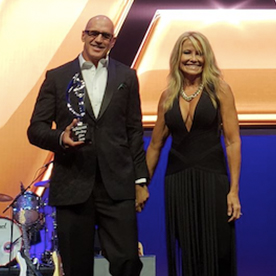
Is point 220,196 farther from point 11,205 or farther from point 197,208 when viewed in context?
point 11,205

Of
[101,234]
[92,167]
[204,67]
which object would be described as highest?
[204,67]

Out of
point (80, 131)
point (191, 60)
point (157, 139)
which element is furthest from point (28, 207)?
point (80, 131)

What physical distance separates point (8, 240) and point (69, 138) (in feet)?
9.94

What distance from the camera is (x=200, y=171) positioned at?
288cm

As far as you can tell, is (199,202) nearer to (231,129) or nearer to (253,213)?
(231,129)

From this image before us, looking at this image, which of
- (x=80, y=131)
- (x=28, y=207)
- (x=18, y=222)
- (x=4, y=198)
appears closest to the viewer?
(x=80, y=131)

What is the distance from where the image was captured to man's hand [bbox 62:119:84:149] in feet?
7.80

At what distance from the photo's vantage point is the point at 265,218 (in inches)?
177

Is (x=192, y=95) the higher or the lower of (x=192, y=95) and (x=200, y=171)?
the higher

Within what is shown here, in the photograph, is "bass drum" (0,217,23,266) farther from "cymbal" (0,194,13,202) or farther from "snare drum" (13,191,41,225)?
"cymbal" (0,194,13,202)

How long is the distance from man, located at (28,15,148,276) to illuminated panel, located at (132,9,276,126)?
69.6 inches

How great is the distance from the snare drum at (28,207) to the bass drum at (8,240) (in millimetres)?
106

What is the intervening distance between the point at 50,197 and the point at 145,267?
1.40 metres

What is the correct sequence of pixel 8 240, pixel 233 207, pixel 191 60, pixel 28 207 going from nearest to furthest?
pixel 233 207 → pixel 191 60 → pixel 28 207 → pixel 8 240
